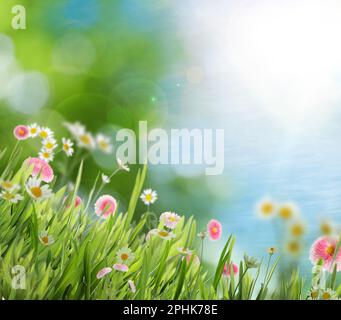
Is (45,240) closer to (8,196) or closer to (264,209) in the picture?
(8,196)

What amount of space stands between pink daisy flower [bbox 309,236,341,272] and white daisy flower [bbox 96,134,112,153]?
27.1 inches

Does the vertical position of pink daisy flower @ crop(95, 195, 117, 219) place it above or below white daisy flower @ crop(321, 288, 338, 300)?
above

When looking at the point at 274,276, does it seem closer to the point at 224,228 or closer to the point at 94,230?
the point at 224,228

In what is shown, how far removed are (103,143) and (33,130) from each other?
0.22 m

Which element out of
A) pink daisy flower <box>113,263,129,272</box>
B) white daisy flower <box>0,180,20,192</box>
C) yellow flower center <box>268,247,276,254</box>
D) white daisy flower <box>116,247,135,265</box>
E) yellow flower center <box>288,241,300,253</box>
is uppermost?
white daisy flower <box>0,180,20,192</box>

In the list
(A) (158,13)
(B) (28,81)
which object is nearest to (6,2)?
(B) (28,81)

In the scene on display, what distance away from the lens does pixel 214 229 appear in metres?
2.02

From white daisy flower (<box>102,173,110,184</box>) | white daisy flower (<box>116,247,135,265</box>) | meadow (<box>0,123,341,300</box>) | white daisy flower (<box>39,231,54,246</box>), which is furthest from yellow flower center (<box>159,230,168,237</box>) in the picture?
white daisy flower (<box>39,231,54,246</box>)

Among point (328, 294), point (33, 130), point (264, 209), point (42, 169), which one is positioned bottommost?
point (328, 294)

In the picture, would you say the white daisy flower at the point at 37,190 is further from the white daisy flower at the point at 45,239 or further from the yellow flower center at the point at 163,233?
the yellow flower center at the point at 163,233

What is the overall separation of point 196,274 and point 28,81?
77cm

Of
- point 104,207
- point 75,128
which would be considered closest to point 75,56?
point 75,128

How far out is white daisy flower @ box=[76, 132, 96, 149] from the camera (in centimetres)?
201

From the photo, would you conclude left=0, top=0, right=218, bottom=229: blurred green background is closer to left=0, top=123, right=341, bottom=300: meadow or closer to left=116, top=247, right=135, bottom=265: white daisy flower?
left=0, top=123, right=341, bottom=300: meadow
